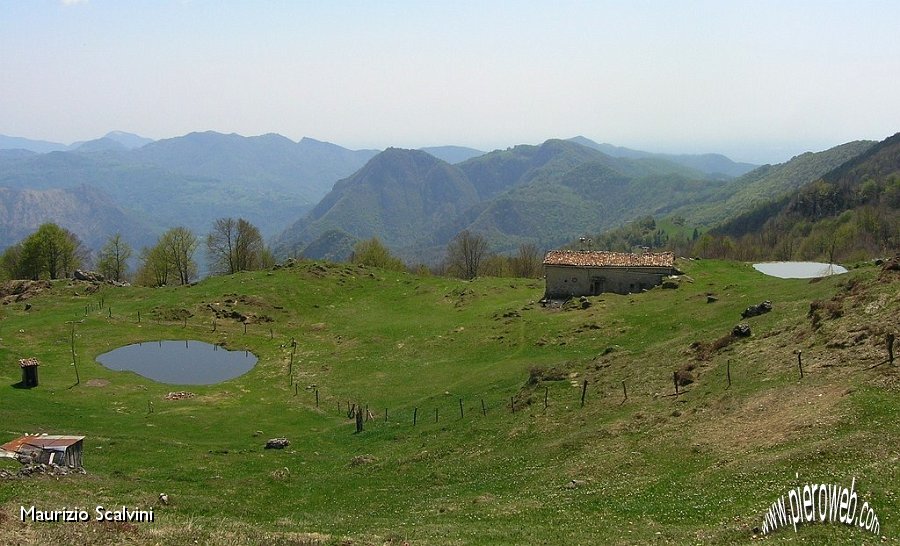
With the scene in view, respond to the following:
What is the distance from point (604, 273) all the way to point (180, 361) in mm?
56682

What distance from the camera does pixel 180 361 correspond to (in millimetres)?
70375

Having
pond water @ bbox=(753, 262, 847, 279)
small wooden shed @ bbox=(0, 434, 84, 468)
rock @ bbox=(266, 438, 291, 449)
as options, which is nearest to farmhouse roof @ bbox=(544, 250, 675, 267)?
pond water @ bbox=(753, 262, 847, 279)

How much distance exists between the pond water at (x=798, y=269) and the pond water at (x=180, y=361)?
72.9m

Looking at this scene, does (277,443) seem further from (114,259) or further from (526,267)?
(526,267)

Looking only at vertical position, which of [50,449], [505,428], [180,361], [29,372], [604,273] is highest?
[604,273]

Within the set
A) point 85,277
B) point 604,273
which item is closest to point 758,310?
point 604,273

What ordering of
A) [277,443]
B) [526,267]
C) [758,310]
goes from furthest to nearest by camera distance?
[526,267]
[758,310]
[277,443]

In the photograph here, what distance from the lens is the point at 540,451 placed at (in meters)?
32.5

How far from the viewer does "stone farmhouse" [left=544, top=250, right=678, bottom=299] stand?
8444 cm

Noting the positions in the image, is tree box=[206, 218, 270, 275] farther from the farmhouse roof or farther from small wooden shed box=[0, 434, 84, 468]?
small wooden shed box=[0, 434, 84, 468]

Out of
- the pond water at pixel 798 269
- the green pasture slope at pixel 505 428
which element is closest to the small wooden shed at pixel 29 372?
the green pasture slope at pixel 505 428

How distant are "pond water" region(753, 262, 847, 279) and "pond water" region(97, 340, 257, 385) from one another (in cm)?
7288

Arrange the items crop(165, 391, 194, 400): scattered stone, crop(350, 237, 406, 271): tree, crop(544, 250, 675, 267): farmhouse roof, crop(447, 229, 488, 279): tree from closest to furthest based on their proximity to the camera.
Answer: crop(165, 391, 194, 400): scattered stone
crop(544, 250, 675, 267): farmhouse roof
crop(350, 237, 406, 271): tree
crop(447, 229, 488, 279): tree

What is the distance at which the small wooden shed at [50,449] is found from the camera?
29.9 m
